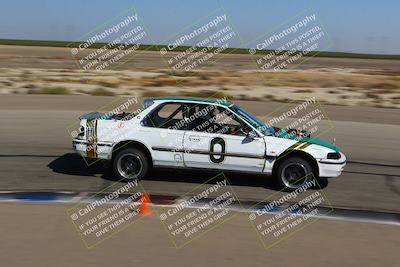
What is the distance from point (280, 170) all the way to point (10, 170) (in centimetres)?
542

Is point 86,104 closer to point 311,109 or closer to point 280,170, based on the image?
point 311,109

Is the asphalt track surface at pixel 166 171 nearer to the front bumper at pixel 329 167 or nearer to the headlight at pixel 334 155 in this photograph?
the front bumper at pixel 329 167

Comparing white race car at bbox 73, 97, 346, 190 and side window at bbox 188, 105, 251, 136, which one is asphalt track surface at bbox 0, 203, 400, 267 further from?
side window at bbox 188, 105, 251, 136

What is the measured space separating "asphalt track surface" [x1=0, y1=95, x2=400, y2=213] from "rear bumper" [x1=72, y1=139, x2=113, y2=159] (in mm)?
515

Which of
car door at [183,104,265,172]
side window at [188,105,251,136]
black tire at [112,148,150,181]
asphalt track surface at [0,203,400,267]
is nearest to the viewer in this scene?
asphalt track surface at [0,203,400,267]

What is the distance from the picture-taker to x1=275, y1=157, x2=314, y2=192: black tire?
374 inches

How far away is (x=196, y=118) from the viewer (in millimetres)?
9688

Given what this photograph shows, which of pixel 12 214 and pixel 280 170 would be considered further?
pixel 280 170

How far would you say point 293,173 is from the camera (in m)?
9.61

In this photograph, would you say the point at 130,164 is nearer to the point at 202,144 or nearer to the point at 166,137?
the point at 166,137

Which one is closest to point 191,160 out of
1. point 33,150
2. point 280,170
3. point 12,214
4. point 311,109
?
point 280,170

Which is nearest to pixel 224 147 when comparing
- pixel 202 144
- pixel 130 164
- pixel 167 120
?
pixel 202 144

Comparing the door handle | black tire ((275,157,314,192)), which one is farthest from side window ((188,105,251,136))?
black tire ((275,157,314,192))

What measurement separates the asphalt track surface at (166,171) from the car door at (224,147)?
0.42 metres
